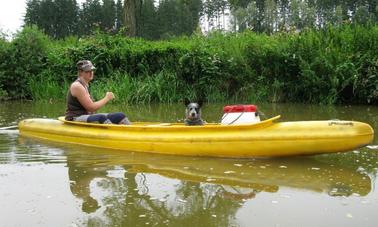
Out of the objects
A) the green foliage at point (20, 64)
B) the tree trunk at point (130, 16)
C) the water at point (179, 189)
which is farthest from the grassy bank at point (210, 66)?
the water at point (179, 189)

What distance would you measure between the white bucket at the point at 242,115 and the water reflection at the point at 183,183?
587 mm

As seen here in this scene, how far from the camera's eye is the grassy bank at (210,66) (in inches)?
518

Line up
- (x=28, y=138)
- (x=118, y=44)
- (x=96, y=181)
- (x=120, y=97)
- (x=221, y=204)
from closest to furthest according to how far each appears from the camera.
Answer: (x=221, y=204), (x=96, y=181), (x=28, y=138), (x=120, y=97), (x=118, y=44)

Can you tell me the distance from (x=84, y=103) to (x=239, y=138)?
109 inches

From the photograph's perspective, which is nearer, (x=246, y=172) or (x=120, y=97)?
(x=246, y=172)

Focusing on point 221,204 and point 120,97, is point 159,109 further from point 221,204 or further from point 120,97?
point 221,204

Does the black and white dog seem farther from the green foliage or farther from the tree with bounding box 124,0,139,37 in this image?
the tree with bounding box 124,0,139,37

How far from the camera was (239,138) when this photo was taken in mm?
6613

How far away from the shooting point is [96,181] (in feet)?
18.4

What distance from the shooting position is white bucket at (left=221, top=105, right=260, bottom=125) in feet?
22.7

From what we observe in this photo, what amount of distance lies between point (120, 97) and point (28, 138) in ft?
20.0

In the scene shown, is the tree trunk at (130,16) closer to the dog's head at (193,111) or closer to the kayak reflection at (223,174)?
the dog's head at (193,111)

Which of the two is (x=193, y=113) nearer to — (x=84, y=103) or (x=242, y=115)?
(x=242, y=115)

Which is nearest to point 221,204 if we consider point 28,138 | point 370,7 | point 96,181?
point 96,181
